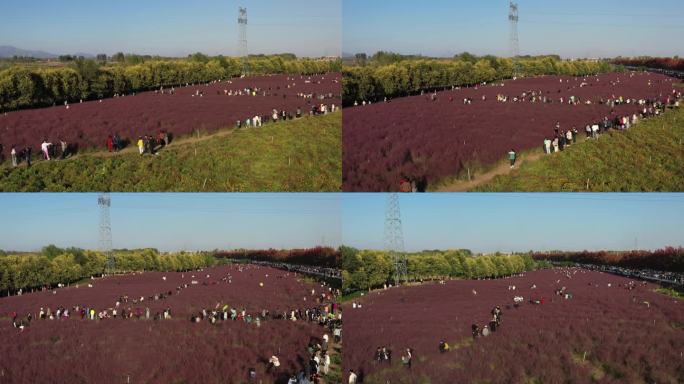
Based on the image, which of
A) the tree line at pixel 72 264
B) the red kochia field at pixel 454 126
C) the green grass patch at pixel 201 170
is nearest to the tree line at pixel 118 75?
the red kochia field at pixel 454 126

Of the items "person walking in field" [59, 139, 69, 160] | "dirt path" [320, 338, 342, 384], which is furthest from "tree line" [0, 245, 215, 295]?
"dirt path" [320, 338, 342, 384]

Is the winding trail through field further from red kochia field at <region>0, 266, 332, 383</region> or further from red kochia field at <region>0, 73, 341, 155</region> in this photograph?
red kochia field at <region>0, 266, 332, 383</region>

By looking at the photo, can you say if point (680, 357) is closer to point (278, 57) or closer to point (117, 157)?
point (278, 57)

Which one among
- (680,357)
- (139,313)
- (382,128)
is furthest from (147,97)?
(680,357)

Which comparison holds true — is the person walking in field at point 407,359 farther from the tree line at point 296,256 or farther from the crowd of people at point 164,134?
the crowd of people at point 164,134

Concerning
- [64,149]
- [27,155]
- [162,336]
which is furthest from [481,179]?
[27,155]

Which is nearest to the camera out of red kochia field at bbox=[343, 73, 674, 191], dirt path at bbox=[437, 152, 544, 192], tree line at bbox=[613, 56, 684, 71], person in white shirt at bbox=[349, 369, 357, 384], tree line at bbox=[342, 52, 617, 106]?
dirt path at bbox=[437, 152, 544, 192]
